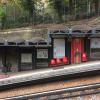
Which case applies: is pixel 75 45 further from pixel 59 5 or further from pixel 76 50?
pixel 59 5

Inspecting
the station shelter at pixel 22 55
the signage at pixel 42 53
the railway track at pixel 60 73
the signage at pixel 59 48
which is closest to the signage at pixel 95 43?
the signage at pixel 59 48

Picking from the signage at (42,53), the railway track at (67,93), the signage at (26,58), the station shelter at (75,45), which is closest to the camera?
the railway track at (67,93)

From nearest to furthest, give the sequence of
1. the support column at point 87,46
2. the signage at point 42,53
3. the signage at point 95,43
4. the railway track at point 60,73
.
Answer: the railway track at point 60,73, the signage at point 95,43, the support column at point 87,46, the signage at point 42,53

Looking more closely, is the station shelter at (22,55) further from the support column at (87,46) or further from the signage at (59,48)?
the support column at (87,46)

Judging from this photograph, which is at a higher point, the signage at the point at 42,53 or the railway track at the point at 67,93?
the signage at the point at 42,53

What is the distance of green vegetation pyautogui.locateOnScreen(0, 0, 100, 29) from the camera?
2871cm

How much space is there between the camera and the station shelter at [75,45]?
2158 centimetres

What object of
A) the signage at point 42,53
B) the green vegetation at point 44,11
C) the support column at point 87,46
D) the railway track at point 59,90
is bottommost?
the railway track at point 59,90

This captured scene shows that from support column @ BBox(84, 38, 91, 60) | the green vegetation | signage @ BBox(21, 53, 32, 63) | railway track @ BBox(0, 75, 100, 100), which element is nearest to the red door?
support column @ BBox(84, 38, 91, 60)

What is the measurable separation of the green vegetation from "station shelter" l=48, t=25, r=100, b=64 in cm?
606

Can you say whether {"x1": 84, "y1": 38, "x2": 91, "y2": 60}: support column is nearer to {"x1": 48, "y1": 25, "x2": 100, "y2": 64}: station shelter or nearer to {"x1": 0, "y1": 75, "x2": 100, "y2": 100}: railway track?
{"x1": 48, "y1": 25, "x2": 100, "y2": 64}: station shelter

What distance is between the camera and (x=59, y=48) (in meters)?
22.3

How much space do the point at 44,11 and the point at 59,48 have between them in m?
8.44

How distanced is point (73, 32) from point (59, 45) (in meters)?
1.33
